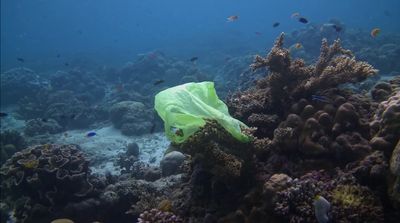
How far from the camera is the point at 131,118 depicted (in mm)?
15727

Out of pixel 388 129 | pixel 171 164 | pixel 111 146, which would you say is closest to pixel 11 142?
pixel 111 146

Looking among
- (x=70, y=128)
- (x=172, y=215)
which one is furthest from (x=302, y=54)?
(x=172, y=215)

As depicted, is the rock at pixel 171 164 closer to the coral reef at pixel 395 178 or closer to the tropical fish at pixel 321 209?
the tropical fish at pixel 321 209

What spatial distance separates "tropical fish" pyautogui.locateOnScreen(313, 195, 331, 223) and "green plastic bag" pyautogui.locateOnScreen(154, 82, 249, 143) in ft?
4.42

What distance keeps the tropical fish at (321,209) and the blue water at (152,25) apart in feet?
75.0

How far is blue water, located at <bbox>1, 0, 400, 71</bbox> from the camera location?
4700 cm

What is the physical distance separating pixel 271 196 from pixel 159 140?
10410 millimetres

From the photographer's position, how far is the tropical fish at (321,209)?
3.77 metres

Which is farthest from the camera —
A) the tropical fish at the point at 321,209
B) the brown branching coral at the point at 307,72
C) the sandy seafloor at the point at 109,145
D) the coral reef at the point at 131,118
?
the coral reef at the point at 131,118

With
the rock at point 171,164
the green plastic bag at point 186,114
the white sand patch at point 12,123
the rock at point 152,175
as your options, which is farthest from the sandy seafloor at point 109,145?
the green plastic bag at point 186,114

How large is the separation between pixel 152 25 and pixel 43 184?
4068 inches

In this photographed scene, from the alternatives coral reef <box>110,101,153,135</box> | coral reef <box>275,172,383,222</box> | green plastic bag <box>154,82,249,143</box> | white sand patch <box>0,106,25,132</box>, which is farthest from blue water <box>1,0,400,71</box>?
coral reef <box>275,172,383,222</box>

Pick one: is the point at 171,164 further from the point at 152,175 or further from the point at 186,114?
the point at 186,114

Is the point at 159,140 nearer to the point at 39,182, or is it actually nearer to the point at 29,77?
the point at 39,182
